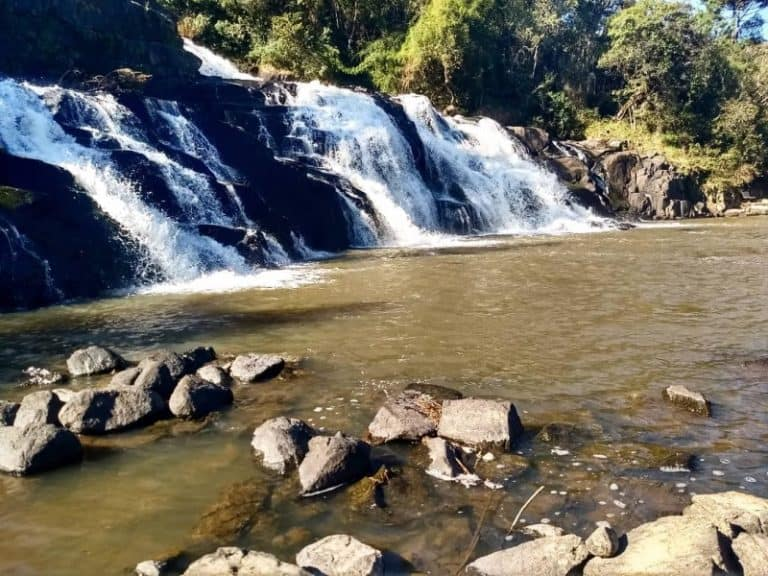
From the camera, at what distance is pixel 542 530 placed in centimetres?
464

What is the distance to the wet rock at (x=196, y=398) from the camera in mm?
6938

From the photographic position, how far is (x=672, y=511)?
4891 millimetres

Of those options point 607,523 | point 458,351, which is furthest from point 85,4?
point 607,523

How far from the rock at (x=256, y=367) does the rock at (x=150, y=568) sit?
3.82 meters

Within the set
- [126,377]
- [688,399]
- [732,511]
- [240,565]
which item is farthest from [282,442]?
[688,399]

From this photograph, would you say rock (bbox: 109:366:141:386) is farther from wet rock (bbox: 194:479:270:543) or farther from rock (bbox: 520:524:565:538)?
rock (bbox: 520:524:565:538)

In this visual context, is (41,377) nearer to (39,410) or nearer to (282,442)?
(39,410)

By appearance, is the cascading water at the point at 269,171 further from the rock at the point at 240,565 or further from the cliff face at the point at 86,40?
the rock at the point at 240,565

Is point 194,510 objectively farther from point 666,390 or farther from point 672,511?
point 666,390

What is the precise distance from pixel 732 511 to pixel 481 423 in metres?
2.21

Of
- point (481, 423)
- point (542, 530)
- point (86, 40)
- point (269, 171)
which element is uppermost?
point (86, 40)

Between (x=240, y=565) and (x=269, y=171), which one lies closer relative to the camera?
(x=240, y=565)

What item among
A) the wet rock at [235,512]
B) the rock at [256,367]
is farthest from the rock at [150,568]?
the rock at [256,367]

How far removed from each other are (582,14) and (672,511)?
51060 mm
